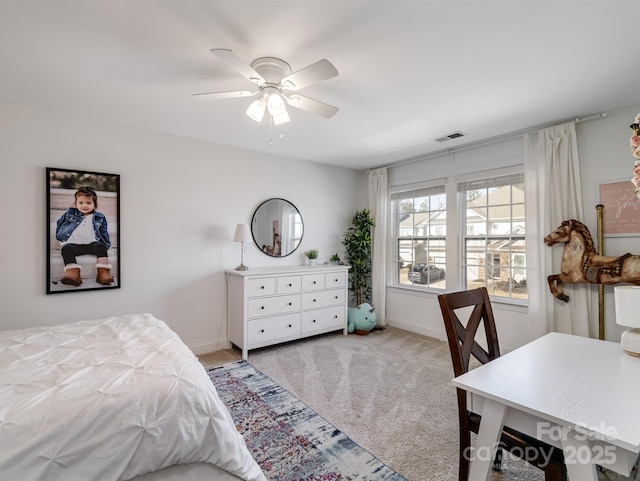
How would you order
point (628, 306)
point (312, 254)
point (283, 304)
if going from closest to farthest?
point (628, 306) < point (283, 304) < point (312, 254)

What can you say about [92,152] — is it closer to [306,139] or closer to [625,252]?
[306,139]

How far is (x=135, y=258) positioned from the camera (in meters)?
3.24

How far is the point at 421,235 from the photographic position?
4.50 meters

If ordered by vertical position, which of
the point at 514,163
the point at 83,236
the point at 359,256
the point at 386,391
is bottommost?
the point at 386,391

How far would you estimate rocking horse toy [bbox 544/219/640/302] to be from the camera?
104 inches

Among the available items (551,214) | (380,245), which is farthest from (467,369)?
(380,245)

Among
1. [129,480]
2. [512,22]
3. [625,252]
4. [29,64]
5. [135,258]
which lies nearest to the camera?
[129,480]

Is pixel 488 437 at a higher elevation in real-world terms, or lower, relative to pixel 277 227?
lower

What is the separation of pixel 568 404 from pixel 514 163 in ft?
10.0

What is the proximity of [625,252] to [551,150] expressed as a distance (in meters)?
1.12

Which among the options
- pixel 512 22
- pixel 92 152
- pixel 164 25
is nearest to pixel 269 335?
pixel 92 152

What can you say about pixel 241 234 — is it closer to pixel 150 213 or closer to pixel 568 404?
pixel 150 213

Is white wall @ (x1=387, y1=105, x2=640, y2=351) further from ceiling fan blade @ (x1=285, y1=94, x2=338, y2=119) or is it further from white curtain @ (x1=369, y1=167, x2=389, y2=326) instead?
ceiling fan blade @ (x1=285, y1=94, x2=338, y2=119)

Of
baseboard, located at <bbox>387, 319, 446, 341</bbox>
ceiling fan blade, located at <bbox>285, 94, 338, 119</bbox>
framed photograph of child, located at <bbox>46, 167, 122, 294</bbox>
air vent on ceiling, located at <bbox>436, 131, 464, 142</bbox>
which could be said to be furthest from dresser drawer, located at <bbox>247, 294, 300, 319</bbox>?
air vent on ceiling, located at <bbox>436, 131, 464, 142</bbox>
